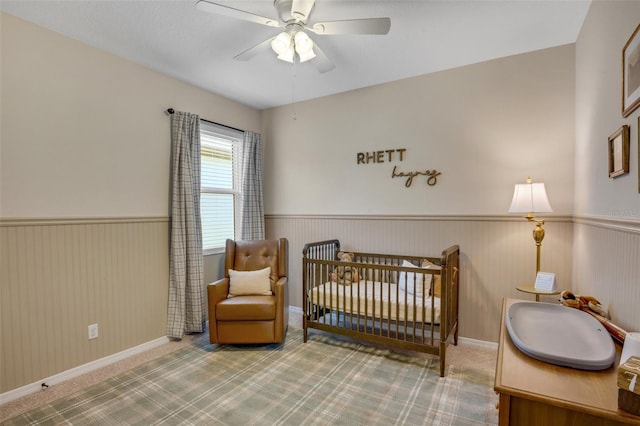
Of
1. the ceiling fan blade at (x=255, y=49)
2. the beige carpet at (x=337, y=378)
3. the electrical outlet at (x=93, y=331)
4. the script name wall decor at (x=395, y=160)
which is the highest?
the ceiling fan blade at (x=255, y=49)

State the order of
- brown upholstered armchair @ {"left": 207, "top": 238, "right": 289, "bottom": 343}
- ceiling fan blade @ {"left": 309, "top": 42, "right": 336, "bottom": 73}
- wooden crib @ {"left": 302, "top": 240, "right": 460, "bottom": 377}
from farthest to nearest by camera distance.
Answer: brown upholstered armchair @ {"left": 207, "top": 238, "right": 289, "bottom": 343} → wooden crib @ {"left": 302, "top": 240, "right": 460, "bottom": 377} → ceiling fan blade @ {"left": 309, "top": 42, "right": 336, "bottom": 73}

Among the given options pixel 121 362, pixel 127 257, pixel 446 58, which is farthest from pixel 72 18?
pixel 446 58

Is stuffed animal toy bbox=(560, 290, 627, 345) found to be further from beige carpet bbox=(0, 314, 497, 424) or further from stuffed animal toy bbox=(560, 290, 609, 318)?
beige carpet bbox=(0, 314, 497, 424)

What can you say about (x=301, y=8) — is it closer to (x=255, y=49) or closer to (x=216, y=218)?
(x=255, y=49)

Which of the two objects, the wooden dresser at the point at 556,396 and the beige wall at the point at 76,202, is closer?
the wooden dresser at the point at 556,396

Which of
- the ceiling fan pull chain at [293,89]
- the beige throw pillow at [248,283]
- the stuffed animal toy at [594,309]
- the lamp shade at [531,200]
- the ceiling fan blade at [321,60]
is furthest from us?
the beige throw pillow at [248,283]

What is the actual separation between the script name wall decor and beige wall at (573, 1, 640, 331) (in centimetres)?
111

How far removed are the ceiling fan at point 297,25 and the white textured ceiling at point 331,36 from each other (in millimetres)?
208

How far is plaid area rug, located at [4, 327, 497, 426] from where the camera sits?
1873 mm

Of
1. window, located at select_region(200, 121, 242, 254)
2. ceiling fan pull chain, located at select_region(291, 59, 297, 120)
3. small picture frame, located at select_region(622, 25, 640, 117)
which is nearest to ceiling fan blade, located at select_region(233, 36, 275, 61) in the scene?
ceiling fan pull chain, located at select_region(291, 59, 297, 120)

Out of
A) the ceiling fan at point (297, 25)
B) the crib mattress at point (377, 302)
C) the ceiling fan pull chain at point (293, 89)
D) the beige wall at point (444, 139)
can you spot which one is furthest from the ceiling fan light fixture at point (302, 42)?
the crib mattress at point (377, 302)

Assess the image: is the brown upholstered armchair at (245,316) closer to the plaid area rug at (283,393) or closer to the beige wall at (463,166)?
the plaid area rug at (283,393)

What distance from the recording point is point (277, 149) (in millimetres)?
4020

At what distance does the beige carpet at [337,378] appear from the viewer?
6.28 ft
